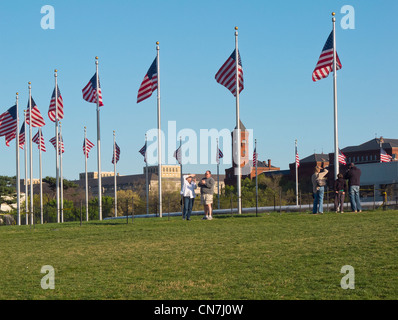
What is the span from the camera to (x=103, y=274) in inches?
516

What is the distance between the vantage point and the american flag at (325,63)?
30.7 m

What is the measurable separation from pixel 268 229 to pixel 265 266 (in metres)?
7.47

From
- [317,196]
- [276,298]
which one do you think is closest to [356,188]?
[317,196]

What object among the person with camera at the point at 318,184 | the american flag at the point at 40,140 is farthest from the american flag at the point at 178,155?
the person with camera at the point at 318,184

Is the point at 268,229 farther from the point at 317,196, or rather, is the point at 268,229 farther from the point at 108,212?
the point at 108,212

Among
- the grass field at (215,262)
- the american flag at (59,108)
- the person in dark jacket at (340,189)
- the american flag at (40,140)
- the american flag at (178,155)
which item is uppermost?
the american flag at (59,108)

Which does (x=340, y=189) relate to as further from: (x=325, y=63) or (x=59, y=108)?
(x=59, y=108)

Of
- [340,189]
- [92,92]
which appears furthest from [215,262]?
[92,92]

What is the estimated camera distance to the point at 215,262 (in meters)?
13.9

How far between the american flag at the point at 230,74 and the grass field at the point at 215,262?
11.1 metres

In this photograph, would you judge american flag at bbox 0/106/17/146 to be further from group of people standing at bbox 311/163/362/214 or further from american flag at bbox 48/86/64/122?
group of people standing at bbox 311/163/362/214

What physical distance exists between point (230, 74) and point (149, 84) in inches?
194

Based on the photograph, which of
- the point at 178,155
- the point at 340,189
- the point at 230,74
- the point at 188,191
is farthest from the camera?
the point at 178,155

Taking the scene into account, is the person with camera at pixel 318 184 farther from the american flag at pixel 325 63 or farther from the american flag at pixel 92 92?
the american flag at pixel 92 92
